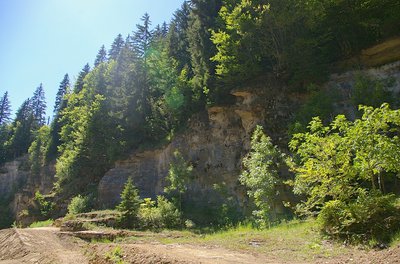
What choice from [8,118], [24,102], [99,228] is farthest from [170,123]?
[8,118]

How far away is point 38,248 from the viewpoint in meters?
13.2

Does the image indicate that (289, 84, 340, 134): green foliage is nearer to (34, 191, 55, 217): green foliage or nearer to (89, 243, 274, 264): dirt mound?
(89, 243, 274, 264): dirt mound

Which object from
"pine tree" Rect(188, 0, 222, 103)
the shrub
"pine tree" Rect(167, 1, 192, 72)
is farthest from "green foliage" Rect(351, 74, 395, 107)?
"pine tree" Rect(167, 1, 192, 72)

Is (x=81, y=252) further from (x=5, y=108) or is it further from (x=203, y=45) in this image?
(x=5, y=108)

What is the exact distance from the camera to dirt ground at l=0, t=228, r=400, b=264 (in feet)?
27.7

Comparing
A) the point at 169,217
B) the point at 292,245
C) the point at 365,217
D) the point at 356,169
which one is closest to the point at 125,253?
the point at 292,245

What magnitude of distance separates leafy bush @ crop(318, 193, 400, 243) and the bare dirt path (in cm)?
816

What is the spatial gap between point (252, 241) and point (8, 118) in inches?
3859

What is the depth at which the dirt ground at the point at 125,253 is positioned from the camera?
8453 mm

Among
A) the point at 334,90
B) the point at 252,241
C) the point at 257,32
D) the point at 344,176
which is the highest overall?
the point at 257,32

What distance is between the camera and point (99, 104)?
128ft

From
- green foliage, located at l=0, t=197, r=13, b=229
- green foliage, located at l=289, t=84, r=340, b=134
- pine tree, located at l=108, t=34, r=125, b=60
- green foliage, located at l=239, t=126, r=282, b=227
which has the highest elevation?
pine tree, located at l=108, t=34, r=125, b=60

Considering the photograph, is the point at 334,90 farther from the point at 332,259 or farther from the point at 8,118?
the point at 8,118

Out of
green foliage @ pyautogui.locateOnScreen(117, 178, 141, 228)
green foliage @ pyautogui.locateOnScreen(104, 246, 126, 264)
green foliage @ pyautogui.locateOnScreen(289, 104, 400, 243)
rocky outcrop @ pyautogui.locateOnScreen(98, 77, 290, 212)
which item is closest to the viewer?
green foliage @ pyautogui.locateOnScreen(104, 246, 126, 264)
